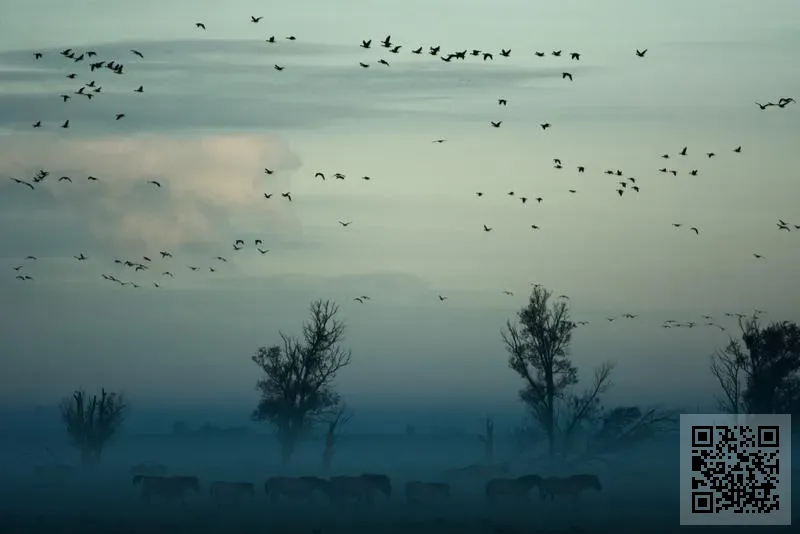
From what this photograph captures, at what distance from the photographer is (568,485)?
7725 centimetres

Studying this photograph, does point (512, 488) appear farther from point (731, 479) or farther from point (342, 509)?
point (731, 479)

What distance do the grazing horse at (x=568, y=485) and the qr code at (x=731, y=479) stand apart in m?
10.1

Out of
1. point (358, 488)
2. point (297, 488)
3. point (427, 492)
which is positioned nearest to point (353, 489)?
point (358, 488)

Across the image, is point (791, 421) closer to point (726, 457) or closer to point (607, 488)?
point (607, 488)

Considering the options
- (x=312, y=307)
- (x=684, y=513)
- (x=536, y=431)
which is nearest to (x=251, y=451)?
(x=536, y=431)

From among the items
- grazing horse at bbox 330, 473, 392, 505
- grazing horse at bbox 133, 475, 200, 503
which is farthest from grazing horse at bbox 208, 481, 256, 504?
grazing horse at bbox 330, 473, 392, 505

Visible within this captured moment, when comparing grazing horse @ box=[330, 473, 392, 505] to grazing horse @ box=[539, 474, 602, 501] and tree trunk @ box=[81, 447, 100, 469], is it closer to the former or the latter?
grazing horse @ box=[539, 474, 602, 501]

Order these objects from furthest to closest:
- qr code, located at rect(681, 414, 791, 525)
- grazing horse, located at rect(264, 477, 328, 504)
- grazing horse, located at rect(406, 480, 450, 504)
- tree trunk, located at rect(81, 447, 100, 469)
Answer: tree trunk, located at rect(81, 447, 100, 469) → grazing horse, located at rect(406, 480, 450, 504) → grazing horse, located at rect(264, 477, 328, 504) → qr code, located at rect(681, 414, 791, 525)

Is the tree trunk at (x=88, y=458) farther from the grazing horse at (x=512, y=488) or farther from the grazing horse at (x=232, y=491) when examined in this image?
the grazing horse at (x=512, y=488)

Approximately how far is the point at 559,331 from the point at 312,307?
52.8 ft

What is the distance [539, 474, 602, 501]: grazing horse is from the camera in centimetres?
7675

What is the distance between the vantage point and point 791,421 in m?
92.8

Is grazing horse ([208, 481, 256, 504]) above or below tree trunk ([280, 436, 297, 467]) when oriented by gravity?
below

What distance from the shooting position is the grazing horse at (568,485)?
7675 cm
